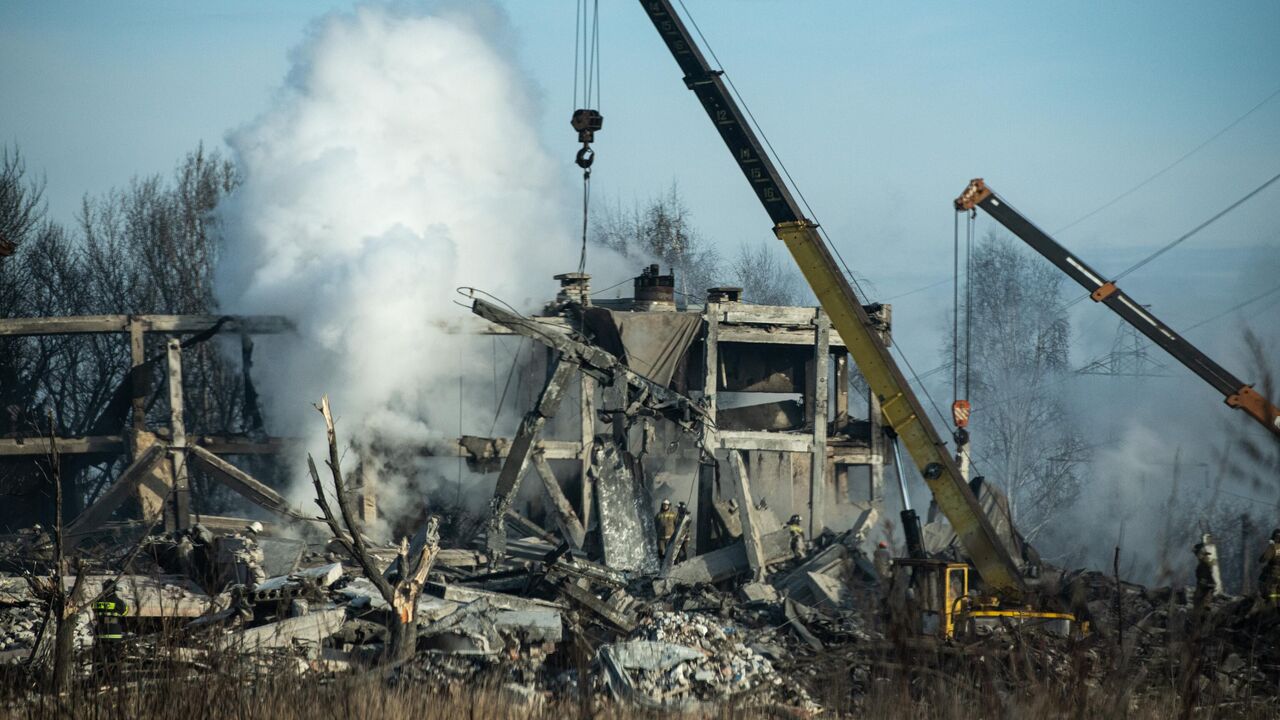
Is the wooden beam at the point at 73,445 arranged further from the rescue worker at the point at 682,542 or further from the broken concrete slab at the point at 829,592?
the broken concrete slab at the point at 829,592

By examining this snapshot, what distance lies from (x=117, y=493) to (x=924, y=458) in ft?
39.7

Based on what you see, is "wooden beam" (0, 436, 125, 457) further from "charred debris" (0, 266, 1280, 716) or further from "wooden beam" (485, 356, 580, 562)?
"wooden beam" (485, 356, 580, 562)

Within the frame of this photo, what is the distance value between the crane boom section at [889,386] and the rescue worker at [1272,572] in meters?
2.44

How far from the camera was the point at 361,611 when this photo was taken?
→ 13648 mm

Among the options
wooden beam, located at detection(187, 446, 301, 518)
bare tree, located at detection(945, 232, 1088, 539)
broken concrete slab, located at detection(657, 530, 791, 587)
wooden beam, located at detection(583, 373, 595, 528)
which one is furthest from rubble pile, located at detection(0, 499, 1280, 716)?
bare tree, located at detection(945, 232, 1088, 539)

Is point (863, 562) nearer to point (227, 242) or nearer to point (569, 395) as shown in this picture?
point (569, 395)

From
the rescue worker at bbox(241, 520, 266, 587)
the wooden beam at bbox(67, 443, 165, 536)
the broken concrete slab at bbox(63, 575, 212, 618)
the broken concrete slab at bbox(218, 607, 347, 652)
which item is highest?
the wooden beam at bbox(67, 443, 165, 536)

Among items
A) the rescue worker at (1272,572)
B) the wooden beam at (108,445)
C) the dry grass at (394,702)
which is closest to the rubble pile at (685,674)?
the dry grass at (394,702)

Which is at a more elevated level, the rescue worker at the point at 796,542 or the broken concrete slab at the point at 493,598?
the rescue worker at the point at 796,542

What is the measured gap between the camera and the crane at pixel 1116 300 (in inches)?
953

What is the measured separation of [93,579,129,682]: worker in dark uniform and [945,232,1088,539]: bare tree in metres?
28.8

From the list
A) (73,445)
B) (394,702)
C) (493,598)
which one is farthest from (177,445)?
(394,702)

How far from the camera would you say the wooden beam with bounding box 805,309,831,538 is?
2205 cm

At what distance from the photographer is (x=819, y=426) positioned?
22.3 m
